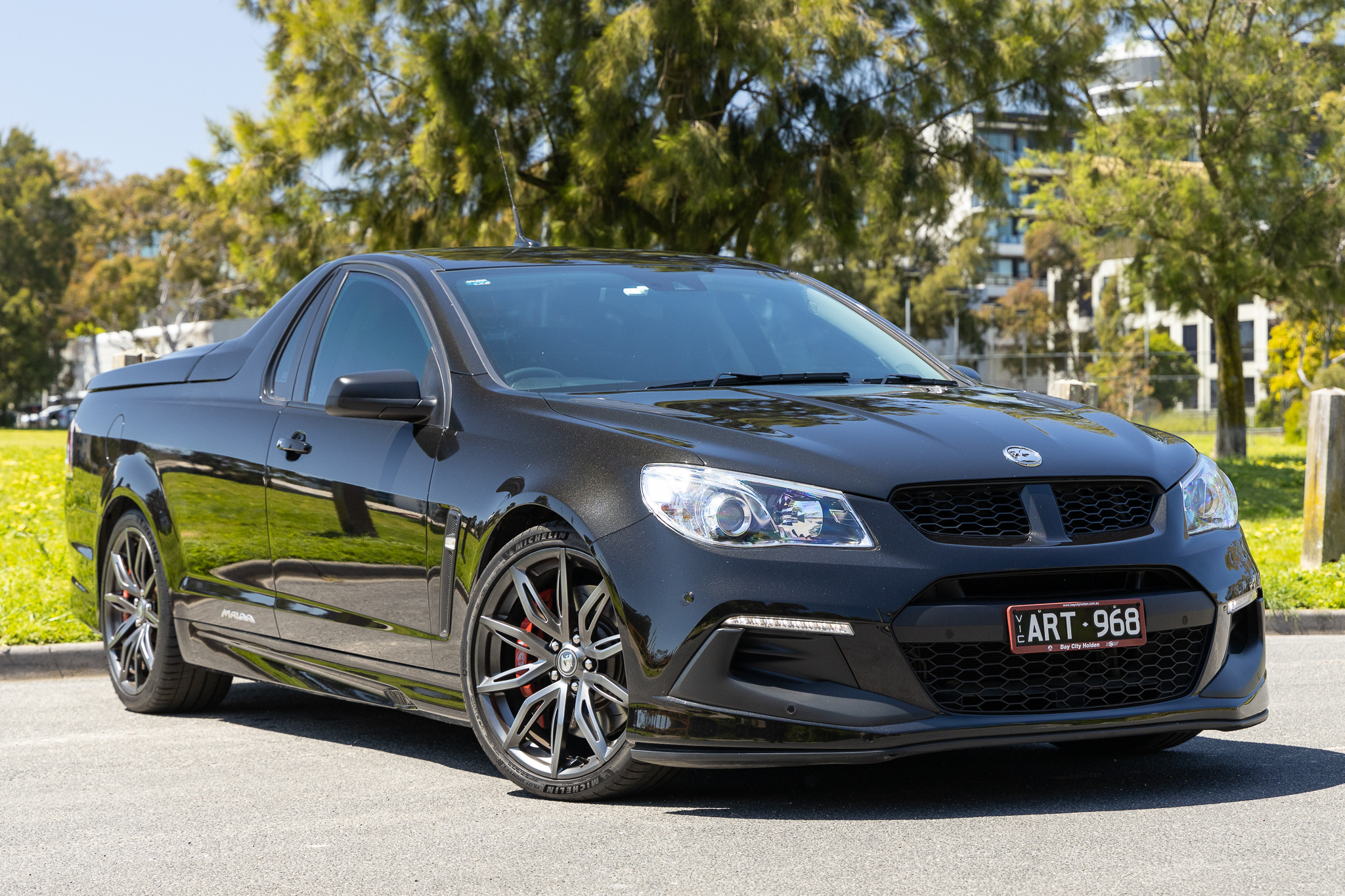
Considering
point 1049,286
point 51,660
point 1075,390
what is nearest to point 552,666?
point 51,660

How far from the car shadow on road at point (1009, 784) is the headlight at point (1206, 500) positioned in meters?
0.75

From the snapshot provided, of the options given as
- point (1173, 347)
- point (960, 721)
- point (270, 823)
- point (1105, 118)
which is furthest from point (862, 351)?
point (1173, 347)

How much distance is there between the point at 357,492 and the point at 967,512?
6.84 ft

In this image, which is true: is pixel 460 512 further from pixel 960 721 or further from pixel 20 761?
pixel 20 761

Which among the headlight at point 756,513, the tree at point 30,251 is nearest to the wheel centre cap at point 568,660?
the headlight at point 756,513

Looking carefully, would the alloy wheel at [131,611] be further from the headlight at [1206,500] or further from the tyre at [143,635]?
the headlight at [1206,500]

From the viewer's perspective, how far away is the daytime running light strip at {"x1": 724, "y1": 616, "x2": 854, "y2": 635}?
4195mm

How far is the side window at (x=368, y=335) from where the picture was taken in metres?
5.66

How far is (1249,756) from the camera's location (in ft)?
17.3

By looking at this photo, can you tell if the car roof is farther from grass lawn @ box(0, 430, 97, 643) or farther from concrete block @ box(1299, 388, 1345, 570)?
concrete block @ box(1299, 388, 1345, 570)

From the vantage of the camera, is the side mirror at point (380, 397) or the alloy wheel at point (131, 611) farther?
the alloy wheel at point (131, 611)

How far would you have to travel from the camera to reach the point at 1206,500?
15.7 ft

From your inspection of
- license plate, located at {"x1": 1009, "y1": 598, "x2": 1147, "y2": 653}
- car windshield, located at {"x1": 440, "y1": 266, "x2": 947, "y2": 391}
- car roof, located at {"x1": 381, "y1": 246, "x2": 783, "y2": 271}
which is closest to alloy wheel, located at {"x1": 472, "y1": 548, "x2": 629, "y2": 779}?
car windshield, located at {"x1": 440, "y1": 266, "x2": 947, "y2": 391}

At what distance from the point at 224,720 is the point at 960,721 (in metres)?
3.52
